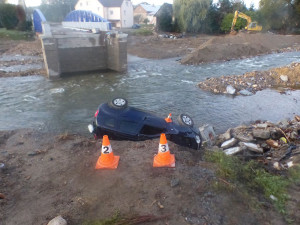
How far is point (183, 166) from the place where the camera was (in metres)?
5.20

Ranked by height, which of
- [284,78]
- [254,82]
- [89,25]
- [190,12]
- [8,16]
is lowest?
[254,82]

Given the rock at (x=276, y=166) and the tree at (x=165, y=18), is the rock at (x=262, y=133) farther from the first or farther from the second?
the tree at (x=165, y=18)

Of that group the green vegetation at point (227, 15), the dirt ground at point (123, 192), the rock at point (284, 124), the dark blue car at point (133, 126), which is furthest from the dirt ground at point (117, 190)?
the green vegetation at point (227, 15)

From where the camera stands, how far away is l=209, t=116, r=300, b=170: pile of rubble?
669 centimetres

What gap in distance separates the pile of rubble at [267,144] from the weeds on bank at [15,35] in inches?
1532

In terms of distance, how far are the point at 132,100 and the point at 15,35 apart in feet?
107

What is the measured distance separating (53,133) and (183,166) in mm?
6242

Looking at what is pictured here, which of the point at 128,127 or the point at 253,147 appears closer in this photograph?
the point at 128,127

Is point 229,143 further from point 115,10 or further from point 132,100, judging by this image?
point 115,10

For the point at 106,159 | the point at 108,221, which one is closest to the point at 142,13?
the point at 106,159

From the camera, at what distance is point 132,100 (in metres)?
14.3

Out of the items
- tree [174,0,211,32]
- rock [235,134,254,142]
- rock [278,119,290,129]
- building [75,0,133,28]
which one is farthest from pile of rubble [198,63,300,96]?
building [75,0,133,28]

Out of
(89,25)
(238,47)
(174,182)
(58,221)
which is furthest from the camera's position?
(238,47)

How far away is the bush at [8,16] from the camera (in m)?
39.4
